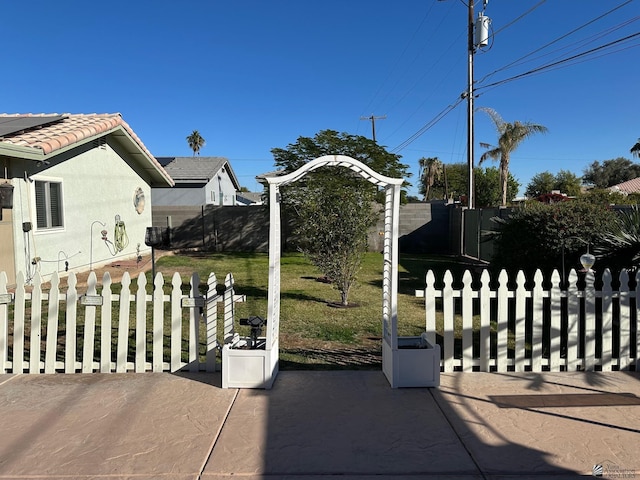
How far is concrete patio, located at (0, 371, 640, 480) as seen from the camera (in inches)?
117

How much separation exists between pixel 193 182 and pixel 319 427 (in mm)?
21940

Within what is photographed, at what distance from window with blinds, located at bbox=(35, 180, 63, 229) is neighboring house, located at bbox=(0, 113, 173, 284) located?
0.07 ft

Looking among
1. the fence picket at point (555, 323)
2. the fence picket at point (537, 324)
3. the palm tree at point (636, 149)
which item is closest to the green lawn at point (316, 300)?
the fence picket at point (537, 324)

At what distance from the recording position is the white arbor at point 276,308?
4277 mm

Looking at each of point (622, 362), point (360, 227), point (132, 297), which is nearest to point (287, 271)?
point (360, 227)

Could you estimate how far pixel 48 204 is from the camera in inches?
407

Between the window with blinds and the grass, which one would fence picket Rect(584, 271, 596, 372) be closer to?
the grass

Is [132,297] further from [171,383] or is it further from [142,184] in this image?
[142,184]

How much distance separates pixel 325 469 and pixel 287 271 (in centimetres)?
998

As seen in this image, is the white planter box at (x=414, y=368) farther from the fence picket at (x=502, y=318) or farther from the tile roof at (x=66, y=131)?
the tile roof at (x=66, y=131)

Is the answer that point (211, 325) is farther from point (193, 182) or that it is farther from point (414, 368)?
point (193, 182)

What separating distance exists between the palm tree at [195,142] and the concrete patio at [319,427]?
185 ft

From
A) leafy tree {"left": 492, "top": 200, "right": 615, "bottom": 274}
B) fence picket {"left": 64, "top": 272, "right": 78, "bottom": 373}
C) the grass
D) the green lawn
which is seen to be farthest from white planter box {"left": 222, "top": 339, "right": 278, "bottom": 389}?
leafy tree {"left": 492, "top": 200, "right": 615, "bottom": 274}

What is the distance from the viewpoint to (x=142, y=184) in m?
16.2
